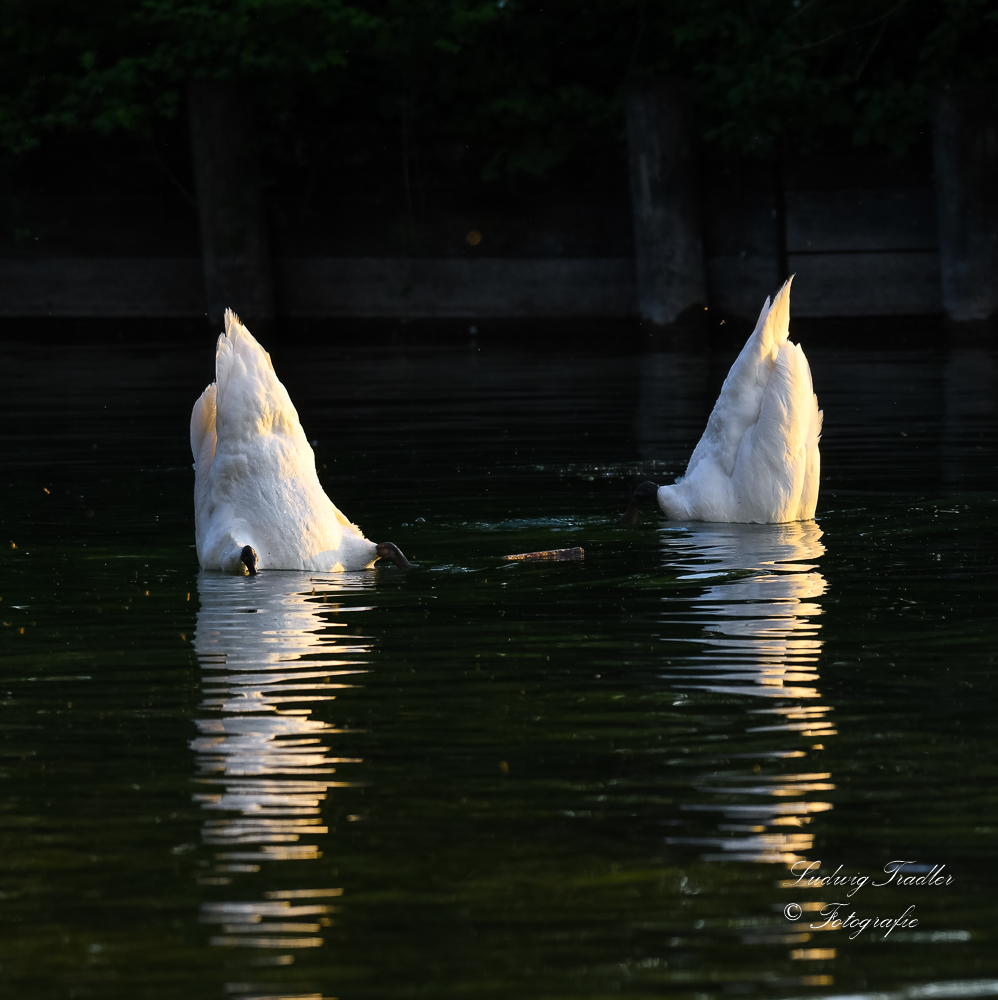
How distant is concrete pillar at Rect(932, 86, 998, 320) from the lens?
16656 millimetres

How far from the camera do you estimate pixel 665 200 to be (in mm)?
17734

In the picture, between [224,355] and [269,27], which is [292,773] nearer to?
[224,355]

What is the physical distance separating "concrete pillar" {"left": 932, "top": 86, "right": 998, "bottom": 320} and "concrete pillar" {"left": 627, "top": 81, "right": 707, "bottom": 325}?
2320 millimetres

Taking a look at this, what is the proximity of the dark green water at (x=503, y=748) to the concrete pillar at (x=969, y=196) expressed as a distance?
280 inches

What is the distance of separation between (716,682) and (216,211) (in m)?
14.4

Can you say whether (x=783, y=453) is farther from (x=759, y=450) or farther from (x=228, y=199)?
(x=228, y=199)

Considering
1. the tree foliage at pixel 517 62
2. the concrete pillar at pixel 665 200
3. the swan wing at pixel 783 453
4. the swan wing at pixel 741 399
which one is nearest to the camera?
the swan wing at pixel 783 453

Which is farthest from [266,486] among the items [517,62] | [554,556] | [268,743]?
[517,62]

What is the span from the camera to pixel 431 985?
3.36 metres

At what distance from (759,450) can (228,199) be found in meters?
11.5

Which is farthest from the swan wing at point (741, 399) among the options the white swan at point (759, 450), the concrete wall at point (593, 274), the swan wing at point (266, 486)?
the concrete wall at point (593, 274)

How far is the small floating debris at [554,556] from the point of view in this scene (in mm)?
7727

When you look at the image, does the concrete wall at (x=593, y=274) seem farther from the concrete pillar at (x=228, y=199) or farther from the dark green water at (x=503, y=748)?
the dark green water at (x=503, y=748)

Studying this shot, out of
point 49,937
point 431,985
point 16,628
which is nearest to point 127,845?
point 49,937
